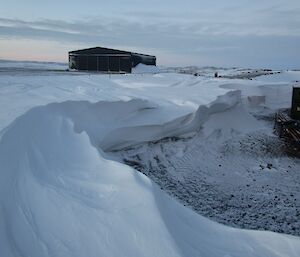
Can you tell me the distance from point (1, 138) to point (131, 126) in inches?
184

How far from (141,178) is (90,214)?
881 millimetres

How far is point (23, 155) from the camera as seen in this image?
515 centimetres

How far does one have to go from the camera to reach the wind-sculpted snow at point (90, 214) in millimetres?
3430

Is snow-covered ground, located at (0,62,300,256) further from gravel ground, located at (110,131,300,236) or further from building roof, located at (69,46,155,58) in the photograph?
building roof, located at (69,46,155,58)

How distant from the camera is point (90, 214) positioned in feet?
12.7

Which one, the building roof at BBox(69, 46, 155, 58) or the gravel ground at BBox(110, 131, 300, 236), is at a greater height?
the building roof at BBox(69, 46, 155, 58)

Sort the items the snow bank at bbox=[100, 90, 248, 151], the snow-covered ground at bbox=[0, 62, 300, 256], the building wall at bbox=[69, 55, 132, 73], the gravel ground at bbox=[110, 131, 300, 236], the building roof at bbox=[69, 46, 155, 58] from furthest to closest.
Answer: the building roof at bbox=[69, 46, 155, 58] < the building wall at bbox=[69, 55, 132, 73] < the snow bank at bbox=[100, 90, 248, 151] < the gravel ground at bbox=[110, 131, 300, 236] < the snow-covered ground at bbox=[0, 62, 300, 256]

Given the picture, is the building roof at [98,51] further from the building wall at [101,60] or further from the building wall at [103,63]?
the building wall at [103,63]

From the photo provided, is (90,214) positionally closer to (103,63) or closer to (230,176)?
(230,176)

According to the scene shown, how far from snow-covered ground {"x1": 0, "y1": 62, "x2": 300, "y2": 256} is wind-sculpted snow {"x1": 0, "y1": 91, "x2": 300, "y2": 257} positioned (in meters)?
0.01

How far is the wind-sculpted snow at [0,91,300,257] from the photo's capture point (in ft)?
11.3

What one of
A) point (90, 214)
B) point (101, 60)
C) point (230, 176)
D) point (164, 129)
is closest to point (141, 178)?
point (90, 214)

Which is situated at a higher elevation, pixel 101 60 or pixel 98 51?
pixel 98 51

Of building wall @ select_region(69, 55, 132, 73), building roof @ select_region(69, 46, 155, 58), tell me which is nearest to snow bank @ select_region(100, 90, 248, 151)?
building wall @ select_region(69, 55, 132, 73)
